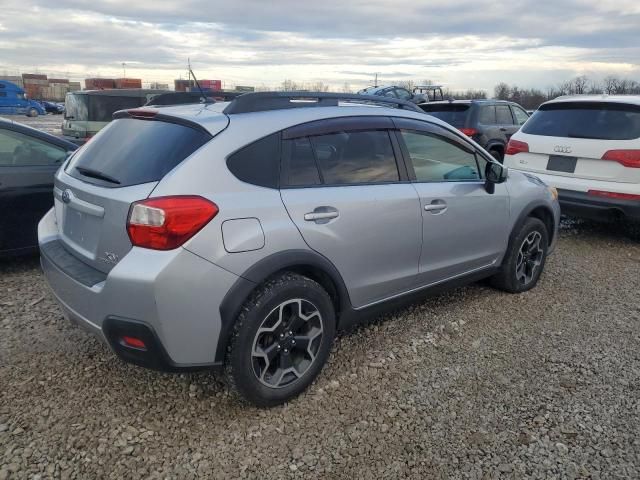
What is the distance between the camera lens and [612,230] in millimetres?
7055

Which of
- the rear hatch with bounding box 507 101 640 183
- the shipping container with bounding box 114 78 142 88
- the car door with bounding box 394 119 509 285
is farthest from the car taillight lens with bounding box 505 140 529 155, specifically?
the shipping container with bounding box 114 78 142 88

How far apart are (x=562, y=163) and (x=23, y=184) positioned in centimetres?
572

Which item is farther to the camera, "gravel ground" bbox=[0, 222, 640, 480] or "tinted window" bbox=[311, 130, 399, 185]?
"tinted window" bbox=[311, 130, 399, 185]

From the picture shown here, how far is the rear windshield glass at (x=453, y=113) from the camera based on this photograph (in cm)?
981

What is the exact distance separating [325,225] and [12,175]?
126 inches

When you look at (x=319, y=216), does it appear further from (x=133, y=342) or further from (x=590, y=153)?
(x=590, y=153)

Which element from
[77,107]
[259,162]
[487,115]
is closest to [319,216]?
[259,162]

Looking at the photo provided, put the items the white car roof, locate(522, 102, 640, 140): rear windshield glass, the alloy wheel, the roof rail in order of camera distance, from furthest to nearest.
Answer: the white car roof, locate(522, 102, 640, 140): rear windshield glass, the alloy wheel, the roof rail

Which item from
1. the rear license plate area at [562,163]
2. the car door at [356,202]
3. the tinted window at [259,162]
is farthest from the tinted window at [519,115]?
the tinted window at [259,162]

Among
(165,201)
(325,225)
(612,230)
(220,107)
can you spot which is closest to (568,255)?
(612,230)

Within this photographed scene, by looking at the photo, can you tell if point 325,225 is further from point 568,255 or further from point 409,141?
point 568,255

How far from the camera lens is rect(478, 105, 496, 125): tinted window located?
989 centimetres

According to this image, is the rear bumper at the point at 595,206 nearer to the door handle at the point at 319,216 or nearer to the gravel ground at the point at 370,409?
the gravel ground at the point at 370,409

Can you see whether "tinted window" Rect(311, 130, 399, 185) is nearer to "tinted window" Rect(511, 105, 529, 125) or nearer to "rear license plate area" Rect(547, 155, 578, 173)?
"rear license plate area" Rect(547, 155, 578, 173)
